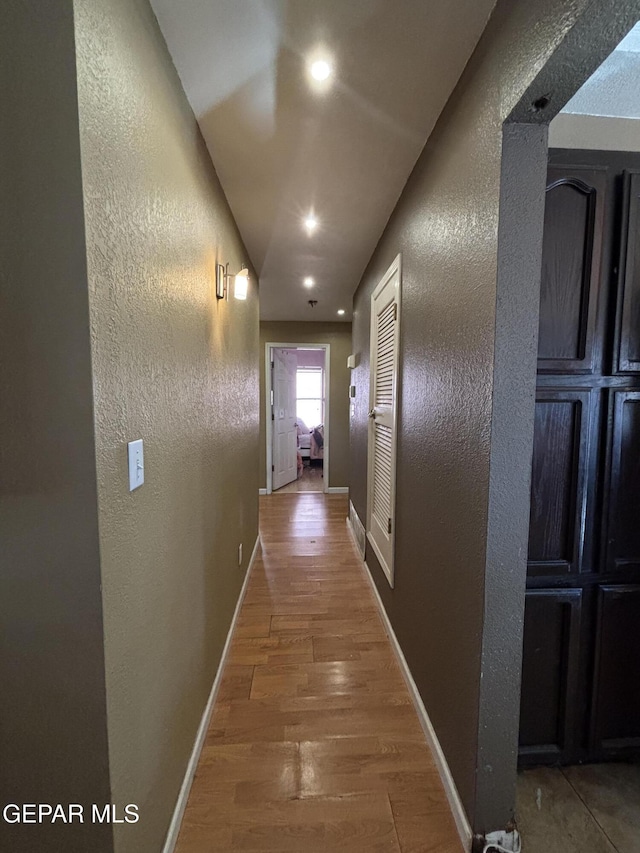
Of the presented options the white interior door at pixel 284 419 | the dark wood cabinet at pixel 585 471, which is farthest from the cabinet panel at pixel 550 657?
the white interior door at pixel 284 419

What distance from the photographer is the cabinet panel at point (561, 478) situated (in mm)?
1140

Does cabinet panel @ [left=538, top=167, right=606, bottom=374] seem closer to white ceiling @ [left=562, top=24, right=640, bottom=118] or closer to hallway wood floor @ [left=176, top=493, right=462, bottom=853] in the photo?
white ceiling @ [left=562, top=24, right=640, bottom=118]

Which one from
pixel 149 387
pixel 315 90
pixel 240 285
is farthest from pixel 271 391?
pixel 149 387

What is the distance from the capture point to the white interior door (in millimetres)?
4904

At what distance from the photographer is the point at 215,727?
1427mm

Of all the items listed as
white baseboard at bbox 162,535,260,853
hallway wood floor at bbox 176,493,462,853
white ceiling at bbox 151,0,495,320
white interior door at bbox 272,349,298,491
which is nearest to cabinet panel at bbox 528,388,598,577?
hallway wood floor at bbox 176,493,462,853

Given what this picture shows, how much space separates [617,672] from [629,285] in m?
1.32

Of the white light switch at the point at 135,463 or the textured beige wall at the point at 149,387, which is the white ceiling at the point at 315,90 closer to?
the textured beige wall at the point at 149,387

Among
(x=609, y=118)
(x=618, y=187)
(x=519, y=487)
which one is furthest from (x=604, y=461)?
(x=609, y=118)

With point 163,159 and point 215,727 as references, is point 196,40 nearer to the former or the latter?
point 163,159

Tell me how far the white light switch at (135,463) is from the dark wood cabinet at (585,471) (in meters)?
1.16

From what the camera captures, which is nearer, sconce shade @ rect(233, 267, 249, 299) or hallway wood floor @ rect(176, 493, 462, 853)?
hallway wood floor @ rect(176, 493, 462, 853)

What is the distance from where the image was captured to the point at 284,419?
204 inches

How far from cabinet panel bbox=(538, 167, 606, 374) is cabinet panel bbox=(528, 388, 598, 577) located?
122 millimetres
